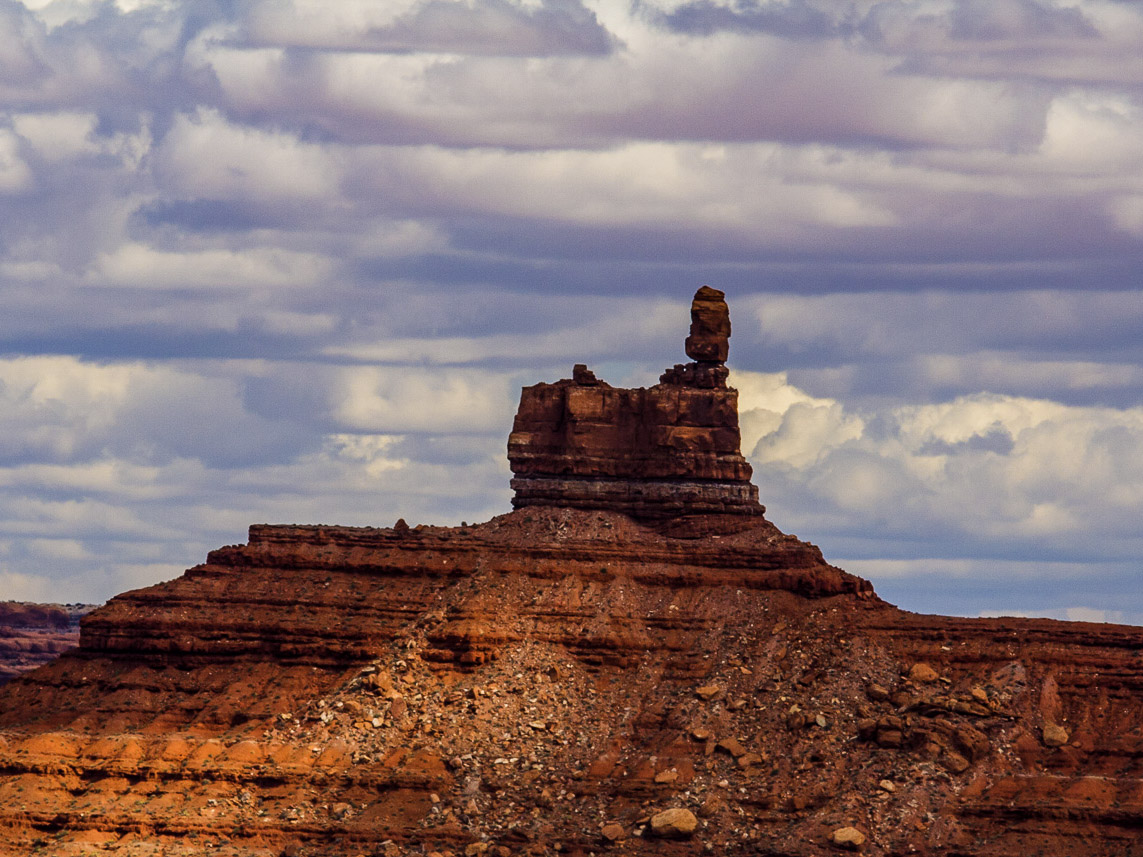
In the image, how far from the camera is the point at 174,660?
422 ft

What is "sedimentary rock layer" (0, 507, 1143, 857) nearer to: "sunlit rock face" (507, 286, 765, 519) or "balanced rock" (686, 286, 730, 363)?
"sunlit rock face" (507, 286, 765, 519)

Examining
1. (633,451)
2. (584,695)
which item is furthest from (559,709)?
(633,451)

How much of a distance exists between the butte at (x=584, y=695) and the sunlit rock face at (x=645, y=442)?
5.9 inches

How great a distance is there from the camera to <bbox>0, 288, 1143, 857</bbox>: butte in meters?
115

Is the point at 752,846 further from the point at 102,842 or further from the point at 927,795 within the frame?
the point at 102,842

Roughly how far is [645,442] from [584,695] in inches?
660

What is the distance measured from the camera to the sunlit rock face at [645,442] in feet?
439

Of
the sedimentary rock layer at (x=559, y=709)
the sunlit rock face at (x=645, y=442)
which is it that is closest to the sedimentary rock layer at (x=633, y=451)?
the sunlit rock face at (x=645, y=442)

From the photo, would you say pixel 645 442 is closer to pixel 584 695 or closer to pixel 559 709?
pixel 584 695

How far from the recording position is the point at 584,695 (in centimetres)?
12281

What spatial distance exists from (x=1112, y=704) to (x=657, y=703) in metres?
19.4

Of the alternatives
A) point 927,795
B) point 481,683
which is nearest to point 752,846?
point 927,795

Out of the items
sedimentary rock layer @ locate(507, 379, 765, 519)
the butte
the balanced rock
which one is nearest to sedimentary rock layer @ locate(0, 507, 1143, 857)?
the butte

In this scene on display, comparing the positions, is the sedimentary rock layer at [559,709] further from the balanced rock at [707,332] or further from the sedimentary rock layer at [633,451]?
the balanced rock at [707,332]
